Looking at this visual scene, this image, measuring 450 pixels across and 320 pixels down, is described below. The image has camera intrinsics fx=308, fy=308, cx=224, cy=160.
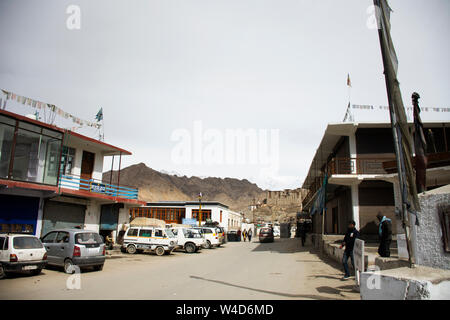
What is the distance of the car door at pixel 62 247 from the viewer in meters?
11.6

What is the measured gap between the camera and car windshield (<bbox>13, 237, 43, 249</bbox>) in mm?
10130

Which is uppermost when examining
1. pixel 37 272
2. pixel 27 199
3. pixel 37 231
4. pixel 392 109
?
pixel 392 109

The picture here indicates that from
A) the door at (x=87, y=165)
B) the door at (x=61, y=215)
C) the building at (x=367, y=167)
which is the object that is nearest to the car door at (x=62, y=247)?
the door at (x=61, y=215)

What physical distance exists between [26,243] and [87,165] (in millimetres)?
11810

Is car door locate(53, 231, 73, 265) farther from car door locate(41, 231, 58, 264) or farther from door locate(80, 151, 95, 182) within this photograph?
door locate(80, 151, 95, 182)

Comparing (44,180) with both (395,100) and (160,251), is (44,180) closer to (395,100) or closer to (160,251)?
(160,251)

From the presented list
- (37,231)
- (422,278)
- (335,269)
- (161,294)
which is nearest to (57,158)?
(37,231)

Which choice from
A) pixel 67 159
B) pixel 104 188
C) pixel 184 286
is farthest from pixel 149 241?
pixel 184 286

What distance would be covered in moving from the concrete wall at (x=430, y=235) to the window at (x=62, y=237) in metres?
11.4

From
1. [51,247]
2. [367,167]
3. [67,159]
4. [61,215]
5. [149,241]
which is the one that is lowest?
[149,241]

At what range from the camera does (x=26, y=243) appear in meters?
10.4

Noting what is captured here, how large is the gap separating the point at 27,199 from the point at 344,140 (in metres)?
19.3
